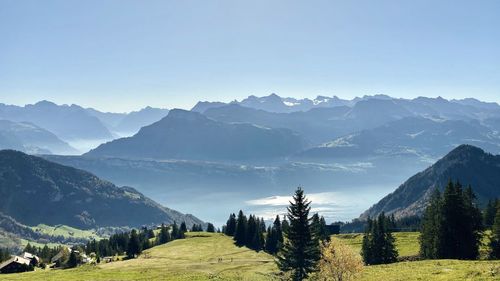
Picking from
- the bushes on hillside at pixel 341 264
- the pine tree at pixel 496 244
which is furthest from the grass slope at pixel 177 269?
the pine tree at pixel 496 244

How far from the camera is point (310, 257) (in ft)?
210

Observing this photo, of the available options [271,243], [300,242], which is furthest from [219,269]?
[271,243]

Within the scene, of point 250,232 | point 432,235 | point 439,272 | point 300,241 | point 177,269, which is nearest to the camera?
point 439,272

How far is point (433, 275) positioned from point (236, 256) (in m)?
74.3

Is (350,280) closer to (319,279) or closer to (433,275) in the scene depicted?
(319,279)

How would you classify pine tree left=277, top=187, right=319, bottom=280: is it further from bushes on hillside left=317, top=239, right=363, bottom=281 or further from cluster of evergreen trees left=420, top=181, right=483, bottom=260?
cluster of evergreen trees left=420, top=181, right=483, bottom=260

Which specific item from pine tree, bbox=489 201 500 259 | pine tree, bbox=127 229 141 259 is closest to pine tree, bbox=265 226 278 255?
pine tree, bbox=127 229 141 259

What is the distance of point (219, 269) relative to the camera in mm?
90062

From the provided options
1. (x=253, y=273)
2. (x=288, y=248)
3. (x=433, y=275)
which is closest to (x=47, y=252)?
(x=253, y=273)

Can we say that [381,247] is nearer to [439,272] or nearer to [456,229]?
[456,229]

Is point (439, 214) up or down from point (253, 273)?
up

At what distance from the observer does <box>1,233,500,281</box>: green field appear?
54.8 metres

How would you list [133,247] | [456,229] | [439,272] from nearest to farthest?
[439,272] → [456,229] → [133,247]

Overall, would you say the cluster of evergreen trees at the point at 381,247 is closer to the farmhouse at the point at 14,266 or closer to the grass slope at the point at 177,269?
the grass slope at the point at 177,269
